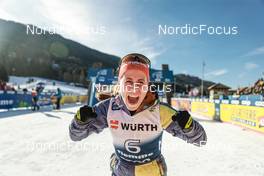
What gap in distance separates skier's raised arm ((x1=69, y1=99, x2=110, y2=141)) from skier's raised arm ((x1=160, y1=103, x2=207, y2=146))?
1.55 feet

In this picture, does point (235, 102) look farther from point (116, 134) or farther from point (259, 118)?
point (116, 134)

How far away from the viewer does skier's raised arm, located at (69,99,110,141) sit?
2090 millimetres

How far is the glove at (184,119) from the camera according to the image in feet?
6.61

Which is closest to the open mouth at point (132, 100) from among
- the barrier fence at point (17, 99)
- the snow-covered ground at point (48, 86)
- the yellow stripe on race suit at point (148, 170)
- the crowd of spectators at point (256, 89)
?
the yellow stripe on race suit at point (148, 170)

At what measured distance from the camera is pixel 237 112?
13188mm

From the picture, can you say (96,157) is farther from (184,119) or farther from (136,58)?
(184,119)

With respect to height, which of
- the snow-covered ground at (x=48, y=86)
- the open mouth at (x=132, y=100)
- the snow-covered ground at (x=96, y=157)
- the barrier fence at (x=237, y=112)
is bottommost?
the snow-covered ground at (x=96, y=157)

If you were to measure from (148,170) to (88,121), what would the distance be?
59 cm

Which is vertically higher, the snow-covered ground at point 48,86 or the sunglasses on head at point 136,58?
the snow-covered ground at point 48,86

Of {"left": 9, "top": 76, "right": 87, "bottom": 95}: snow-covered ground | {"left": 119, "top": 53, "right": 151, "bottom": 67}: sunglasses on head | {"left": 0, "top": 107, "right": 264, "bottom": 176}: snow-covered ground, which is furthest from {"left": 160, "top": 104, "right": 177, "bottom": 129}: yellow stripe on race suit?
{"left": 9, "top": 76, "right": 87, "bottom": 95}: snow-covered ground

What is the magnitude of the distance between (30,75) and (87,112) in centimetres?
12308

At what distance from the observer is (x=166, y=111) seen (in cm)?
217

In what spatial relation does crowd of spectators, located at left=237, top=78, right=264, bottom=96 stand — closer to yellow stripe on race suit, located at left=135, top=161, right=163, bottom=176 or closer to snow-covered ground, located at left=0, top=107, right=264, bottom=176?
snow-covered ground, located at left=0, top=107, right=264, bottom=176

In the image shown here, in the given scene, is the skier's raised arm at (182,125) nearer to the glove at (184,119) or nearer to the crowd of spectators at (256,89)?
the glove at (184,119)
